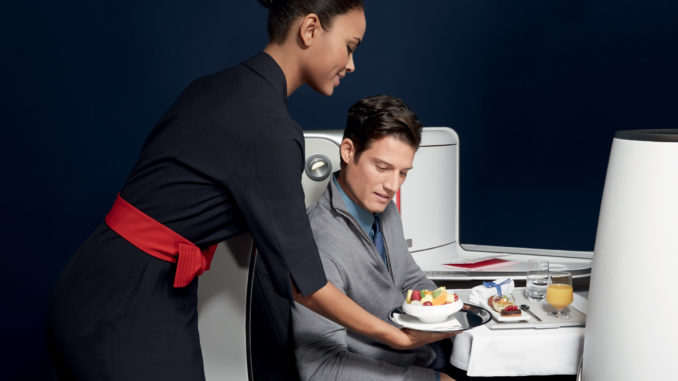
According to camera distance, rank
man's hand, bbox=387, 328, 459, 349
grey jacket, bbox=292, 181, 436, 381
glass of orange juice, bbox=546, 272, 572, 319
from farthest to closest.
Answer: glass of orange juice, bbox=546, 272, 572, 319
grey jacket, bbox=292, 181, 436, 381
man's hand, bbox=387, 328, 459, 349

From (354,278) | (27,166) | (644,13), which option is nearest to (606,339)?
(354,278)

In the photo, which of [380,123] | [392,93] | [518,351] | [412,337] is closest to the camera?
[412,337]

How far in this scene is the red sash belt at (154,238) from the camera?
0.85 meters

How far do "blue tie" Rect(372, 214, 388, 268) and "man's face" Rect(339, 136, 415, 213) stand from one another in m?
0.08

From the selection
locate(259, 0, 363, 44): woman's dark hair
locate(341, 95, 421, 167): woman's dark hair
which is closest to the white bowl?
locate(341, 95, 421, 167): woman's dark hair

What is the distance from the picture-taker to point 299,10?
2.94 ft

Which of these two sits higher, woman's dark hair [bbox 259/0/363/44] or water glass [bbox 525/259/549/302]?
woman's dark hair [bbox 259/0/363/44]

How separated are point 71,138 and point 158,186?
169 cm

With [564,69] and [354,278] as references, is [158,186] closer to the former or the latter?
[354,278]

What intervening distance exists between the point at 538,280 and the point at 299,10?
0.81 m

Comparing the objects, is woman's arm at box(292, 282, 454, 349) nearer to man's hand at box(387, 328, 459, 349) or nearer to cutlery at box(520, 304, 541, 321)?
man's hand at box(387, 328, 459, 349)

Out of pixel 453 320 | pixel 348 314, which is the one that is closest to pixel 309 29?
pixel 348 314

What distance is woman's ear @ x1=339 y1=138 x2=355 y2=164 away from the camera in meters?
1.27

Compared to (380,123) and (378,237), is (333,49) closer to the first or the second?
(380,123)
